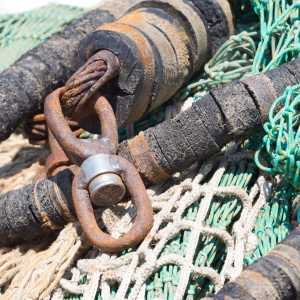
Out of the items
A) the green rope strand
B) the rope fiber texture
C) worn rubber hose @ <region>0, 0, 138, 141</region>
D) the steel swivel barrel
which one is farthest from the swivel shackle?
the green rope strand

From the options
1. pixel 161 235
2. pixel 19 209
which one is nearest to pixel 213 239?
pixel 161 235

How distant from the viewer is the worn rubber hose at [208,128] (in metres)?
1.50

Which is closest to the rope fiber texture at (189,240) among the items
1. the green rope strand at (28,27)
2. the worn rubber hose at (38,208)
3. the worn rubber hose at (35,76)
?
the worn rubber hose at (38,208)

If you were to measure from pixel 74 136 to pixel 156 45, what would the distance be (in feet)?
1.34

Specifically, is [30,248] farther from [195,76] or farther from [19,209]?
[195,76]

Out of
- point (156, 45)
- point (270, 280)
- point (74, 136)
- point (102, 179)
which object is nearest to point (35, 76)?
point (156, 45)

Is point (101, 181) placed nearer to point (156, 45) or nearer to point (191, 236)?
point (191, 236)

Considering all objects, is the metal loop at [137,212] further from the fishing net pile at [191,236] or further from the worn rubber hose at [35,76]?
the worn rubber hose at [35,76]

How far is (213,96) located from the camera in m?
1.52

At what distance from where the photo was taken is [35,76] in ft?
6.25

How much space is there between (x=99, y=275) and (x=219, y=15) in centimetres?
88

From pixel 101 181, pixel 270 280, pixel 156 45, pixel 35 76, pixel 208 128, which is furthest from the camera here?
pixel 35 76

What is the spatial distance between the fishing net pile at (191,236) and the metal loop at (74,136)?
6.6 inches

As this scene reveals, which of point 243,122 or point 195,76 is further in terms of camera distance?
point 195,76
